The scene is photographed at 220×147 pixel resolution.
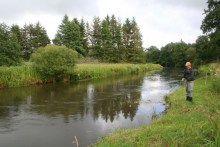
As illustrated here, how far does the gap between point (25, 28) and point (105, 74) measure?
2842 cm

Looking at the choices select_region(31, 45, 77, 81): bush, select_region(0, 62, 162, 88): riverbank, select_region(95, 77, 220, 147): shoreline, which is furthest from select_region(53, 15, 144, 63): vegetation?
select_region(95, 77, 220, 147): shoreline

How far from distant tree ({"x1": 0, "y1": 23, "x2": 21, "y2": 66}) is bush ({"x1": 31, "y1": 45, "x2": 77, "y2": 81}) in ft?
15.2

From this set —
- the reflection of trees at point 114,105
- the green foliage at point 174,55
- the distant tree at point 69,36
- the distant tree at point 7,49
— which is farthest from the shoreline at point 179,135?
the green foliage at point 174,55

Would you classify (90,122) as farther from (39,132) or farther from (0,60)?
(0,60)

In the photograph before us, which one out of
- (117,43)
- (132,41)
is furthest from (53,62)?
(132,41)

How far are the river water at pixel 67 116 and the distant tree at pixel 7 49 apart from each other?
11989 millimetres

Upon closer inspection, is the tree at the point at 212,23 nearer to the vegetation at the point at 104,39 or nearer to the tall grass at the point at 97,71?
the tall grass at the point at 97,71

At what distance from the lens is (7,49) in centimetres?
3403

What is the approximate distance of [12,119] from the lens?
1386 centimetres

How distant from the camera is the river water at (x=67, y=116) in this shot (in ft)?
35.9

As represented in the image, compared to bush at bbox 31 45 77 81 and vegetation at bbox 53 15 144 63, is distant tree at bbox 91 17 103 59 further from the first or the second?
bush at bbox 31 45 77 81

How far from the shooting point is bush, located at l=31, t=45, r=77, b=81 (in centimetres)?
2970

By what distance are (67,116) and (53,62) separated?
16477 mm

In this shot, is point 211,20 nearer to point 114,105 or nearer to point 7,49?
point 114,105
